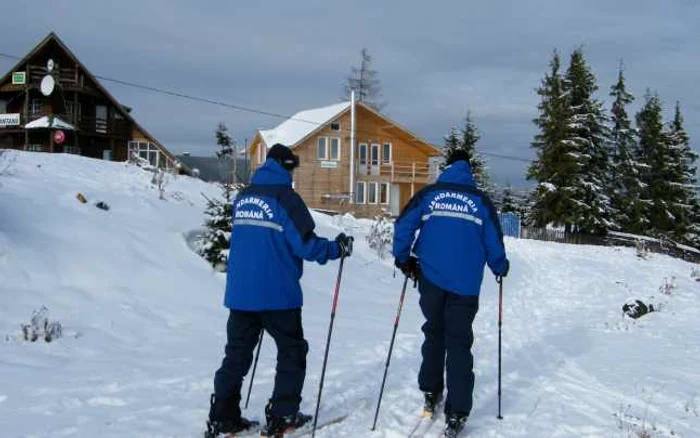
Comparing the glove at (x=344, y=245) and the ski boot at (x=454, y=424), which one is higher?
the glove at (x=344, y=245)

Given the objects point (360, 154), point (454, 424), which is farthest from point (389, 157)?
point (454, 424)

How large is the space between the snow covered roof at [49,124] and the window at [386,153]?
785 inches

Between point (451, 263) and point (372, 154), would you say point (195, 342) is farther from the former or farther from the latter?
point (372, 154)

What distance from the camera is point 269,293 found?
3967 millimetres

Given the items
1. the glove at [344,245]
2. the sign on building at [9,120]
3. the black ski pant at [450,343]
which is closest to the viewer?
the glove at [344,245]

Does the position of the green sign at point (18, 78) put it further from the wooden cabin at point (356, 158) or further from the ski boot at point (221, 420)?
the ski boot at point (221, 420)

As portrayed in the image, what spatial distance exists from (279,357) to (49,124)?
35.4 metres

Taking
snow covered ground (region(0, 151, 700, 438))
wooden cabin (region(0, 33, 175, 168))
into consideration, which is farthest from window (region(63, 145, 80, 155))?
snow covered ground (region(0, 151, 700, 438))

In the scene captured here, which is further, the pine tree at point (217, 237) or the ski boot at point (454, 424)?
the pine tree at point (217, 237)

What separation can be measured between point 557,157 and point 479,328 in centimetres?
2902

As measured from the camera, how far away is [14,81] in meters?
37.5

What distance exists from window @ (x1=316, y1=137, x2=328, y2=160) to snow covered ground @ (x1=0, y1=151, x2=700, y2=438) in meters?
25.6

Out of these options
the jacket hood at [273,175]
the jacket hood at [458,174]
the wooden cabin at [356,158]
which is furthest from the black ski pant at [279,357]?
the wooden cabin at [356,158]

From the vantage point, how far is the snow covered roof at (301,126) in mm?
38094
